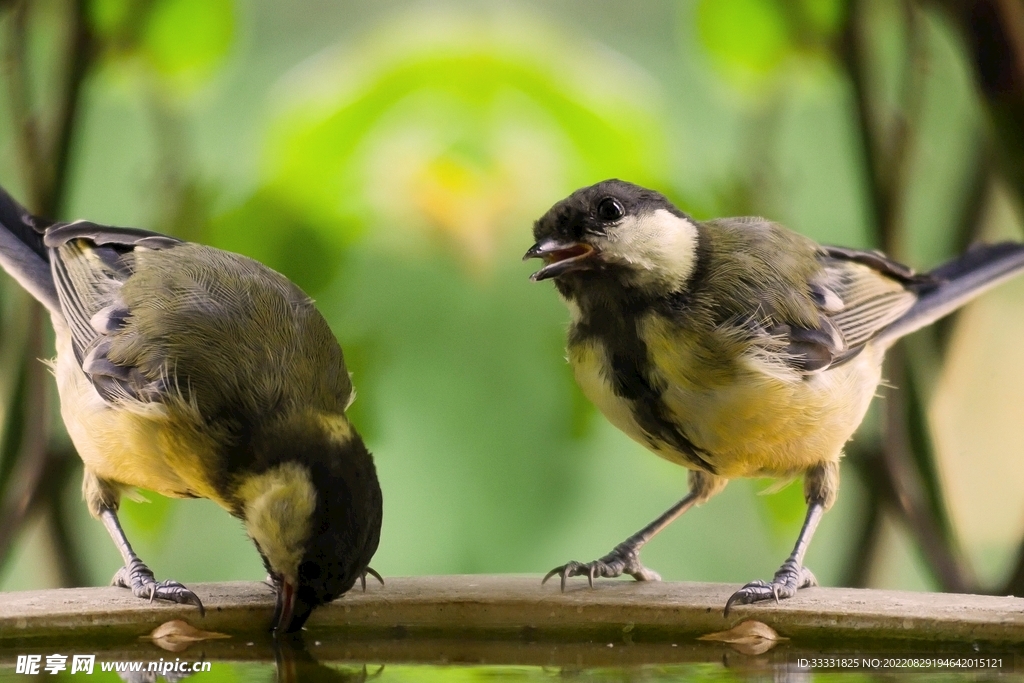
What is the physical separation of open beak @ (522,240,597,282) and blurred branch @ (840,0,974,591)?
1.35m

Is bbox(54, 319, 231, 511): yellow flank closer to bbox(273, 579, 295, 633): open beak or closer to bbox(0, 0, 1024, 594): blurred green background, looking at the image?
bbox(273, 579, 295, 633): open beak

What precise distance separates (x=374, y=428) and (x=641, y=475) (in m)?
0.71

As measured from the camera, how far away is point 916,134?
9.33 ft

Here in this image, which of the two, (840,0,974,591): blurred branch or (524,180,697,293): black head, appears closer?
(524,180,697,293): black head

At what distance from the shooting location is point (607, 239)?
5.88 feet

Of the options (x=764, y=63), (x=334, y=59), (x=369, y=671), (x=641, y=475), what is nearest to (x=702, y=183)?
(x=764, y=63)

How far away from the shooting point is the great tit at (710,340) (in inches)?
71.6

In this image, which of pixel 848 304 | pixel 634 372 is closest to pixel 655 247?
pixel 634 372

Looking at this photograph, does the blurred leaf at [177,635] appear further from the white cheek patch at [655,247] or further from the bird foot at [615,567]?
the white cheek patch at [655,247]

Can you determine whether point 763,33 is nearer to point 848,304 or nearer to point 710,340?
point 848,304

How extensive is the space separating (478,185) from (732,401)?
1150mm

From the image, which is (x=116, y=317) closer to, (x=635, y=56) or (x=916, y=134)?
(x=635, y=56)

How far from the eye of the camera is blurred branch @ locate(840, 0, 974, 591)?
280 centimetres

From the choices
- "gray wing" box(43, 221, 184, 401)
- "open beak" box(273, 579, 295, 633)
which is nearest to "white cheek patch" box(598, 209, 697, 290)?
"open beak" box(273, 579, 295, 633)
